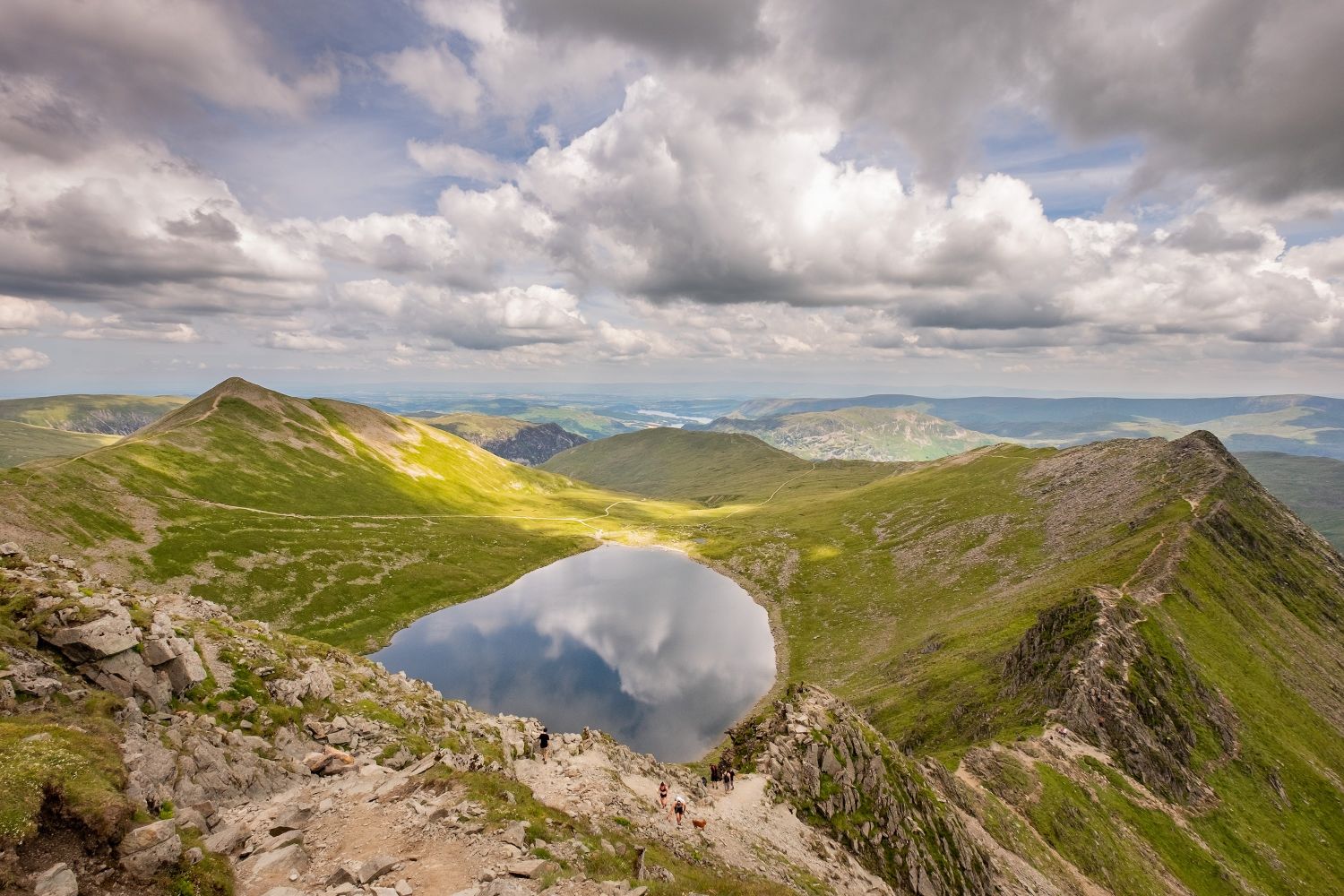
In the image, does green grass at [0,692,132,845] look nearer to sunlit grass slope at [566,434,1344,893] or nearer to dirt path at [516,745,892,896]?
dirt path at [516,745,892,896]

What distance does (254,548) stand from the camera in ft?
420

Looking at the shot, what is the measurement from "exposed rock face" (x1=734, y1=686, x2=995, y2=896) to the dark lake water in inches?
1352

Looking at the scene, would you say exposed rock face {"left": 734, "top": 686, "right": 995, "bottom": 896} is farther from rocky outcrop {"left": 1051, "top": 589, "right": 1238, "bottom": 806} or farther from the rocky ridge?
rocky outcrop {"left": 1051, "top": 589, "right": 1238, "bottom": 806}

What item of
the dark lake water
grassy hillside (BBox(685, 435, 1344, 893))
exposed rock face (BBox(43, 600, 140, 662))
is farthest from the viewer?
the dark lake water

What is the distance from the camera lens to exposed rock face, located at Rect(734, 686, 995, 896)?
42.6m

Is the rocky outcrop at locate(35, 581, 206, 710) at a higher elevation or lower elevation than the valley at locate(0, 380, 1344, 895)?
higher

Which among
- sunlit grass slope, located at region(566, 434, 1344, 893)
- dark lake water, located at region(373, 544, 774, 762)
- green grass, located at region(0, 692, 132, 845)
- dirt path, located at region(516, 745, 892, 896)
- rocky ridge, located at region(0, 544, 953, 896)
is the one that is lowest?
dark lake water, located at region(373, 544, 774, 762)

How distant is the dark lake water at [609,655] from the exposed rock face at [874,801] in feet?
113

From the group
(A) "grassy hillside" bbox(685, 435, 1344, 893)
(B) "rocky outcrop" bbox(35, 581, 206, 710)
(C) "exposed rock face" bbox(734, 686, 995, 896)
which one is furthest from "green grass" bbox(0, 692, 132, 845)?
(A) "grassy hillside" bbox(685, 435, 1344, 893)

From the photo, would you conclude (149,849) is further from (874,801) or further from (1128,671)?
(1128,671)

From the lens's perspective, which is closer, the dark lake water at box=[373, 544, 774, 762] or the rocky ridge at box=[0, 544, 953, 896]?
the rocky ridge at box=[0, 544, 953, 896]

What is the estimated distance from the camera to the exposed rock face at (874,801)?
4259 centimetres

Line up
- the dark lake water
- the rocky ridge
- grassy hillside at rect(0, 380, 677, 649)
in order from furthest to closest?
grassy hillside at rect(0, 380, 677, 649) < the dark lake water < the rocky ridge

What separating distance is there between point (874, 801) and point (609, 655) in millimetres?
74548
